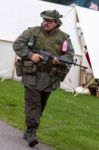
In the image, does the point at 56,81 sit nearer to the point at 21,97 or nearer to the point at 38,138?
the point at 38,138

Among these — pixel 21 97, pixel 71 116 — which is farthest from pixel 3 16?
pixel 71 116

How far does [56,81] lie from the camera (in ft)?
27.3

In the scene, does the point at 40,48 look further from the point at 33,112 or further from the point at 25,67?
the point at 33,112

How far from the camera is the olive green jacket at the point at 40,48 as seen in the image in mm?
8203

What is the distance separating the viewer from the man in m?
8.20

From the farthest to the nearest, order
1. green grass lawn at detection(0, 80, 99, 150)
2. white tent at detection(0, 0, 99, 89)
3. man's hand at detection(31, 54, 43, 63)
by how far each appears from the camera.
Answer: white tent at detection(0, 0, 99, 89) → green grass lawn at detection(0, 80, 99, 150) → man's hand at detection(31, 54, 43, 63)

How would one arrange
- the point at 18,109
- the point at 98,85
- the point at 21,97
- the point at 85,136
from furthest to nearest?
the point at 98,85
the point at 21,97
the point at 18,109
the point at 85,136

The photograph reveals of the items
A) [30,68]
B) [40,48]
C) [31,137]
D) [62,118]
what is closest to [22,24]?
[62,118]

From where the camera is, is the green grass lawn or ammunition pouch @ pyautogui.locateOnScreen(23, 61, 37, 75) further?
the green grass lawn

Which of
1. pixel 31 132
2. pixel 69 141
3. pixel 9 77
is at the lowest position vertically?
pixel 9 77

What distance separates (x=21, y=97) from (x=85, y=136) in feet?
13.4

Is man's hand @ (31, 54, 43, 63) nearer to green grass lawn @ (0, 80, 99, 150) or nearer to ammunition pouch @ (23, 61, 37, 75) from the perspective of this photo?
ammunition pouch @ (23, 61, 37, 75)

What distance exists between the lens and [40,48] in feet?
27.2

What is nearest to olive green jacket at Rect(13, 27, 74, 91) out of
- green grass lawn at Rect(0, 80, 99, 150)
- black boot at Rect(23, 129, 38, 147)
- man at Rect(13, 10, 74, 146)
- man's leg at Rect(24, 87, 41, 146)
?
man at Rect(13, 10, 74, 146)
